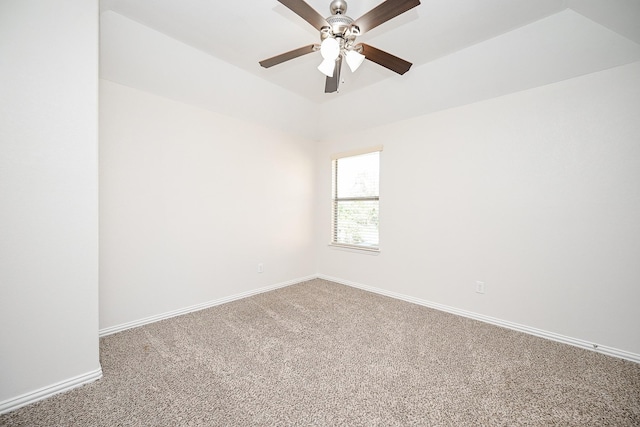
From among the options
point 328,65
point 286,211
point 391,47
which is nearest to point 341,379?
point 328,65

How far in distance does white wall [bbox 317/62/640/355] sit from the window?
0.25m

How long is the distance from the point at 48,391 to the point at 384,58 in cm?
310

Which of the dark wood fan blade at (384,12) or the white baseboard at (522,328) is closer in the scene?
the dark wood fan blade at (384,12)

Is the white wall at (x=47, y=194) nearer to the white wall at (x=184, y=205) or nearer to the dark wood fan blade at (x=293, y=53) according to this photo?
the white wall at (x=184, y=205)

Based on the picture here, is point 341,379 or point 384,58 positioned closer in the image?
point 341,379

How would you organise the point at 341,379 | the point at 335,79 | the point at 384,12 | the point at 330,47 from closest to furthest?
the point at 384,12
the point at 330,47
the point at 341,379
the point at 335,79

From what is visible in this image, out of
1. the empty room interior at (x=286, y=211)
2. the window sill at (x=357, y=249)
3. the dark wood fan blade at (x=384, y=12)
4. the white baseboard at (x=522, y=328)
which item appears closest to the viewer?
the dark wood fan blade at (x=384, y=12)

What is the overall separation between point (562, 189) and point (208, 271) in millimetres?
3730

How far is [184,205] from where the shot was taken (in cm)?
295

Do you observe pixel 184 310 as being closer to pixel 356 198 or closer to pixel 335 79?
pixel 356 198

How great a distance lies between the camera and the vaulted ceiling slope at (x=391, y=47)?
78.4 inches

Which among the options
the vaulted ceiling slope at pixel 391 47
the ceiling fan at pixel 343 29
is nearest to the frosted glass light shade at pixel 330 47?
the ceiling fan at pixel 343 29

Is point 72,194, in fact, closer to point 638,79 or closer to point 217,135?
point 217,135

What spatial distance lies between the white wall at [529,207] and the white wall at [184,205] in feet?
5.43
